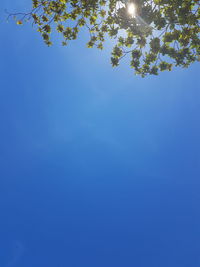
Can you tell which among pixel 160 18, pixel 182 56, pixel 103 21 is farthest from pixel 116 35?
pixel 182 56

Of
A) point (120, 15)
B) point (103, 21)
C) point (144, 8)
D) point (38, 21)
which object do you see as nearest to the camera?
point (144, 8)

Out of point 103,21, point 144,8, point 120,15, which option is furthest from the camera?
point 103,21

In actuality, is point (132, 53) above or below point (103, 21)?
below

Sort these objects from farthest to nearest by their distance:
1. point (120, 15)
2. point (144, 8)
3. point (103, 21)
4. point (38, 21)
A: point (103, 21) → point (38, 21) → point (120, 15) → point (144, 8)

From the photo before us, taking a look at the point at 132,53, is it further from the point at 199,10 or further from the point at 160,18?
the point at 199,10

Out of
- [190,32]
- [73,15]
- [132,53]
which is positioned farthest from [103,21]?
[190,32]

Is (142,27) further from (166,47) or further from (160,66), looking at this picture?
(160,66)

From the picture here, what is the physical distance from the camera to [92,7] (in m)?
9.55

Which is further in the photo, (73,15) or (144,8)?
(73,15)

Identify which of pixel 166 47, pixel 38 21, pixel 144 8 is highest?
pixel 166 47

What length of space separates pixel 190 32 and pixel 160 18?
5.14 feet

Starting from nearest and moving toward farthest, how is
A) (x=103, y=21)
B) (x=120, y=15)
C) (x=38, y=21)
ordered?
1. (x=120, y=15)
2. (x=38, y=21)
3. (x=103, y=21)

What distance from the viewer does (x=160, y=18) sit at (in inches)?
318

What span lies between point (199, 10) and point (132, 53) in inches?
118
